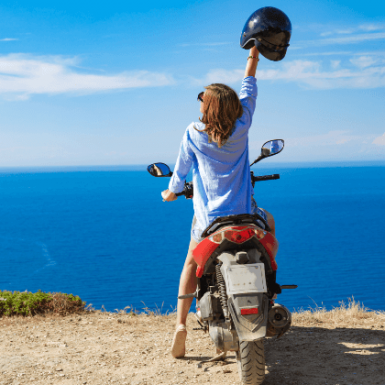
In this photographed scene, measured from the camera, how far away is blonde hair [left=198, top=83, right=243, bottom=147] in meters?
3.19

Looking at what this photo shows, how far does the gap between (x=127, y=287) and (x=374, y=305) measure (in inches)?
1379

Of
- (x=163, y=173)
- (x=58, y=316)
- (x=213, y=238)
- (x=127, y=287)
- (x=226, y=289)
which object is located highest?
(x=163, y=173)

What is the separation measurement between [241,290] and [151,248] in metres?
84.5

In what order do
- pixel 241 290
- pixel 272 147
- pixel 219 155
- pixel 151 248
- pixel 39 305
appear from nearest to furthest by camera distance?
pixel 241 290 < pixel 219 155 < pixel 272 147 < pixel 39 305 < pixel 151 248

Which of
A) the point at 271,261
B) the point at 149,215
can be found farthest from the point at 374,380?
the point at 149,215

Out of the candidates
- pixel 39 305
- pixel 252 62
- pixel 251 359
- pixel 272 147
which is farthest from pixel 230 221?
pixel 39 305

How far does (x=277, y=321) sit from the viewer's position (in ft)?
10.6

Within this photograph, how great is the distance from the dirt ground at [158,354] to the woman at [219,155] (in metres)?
1.27

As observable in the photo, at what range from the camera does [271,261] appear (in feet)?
10.9

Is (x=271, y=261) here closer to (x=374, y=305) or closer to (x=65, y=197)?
(x=374, y=305)

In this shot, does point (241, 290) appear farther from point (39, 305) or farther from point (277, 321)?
point (39, 305)

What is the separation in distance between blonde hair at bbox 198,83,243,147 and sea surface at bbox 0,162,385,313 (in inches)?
1701

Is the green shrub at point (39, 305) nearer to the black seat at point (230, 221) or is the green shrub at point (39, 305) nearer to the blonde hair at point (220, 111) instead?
the black seat at point (230, 221)

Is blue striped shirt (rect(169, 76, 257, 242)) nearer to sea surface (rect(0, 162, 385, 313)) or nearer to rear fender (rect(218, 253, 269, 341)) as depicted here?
rear fender (rect(218, 253, 269, 341))
